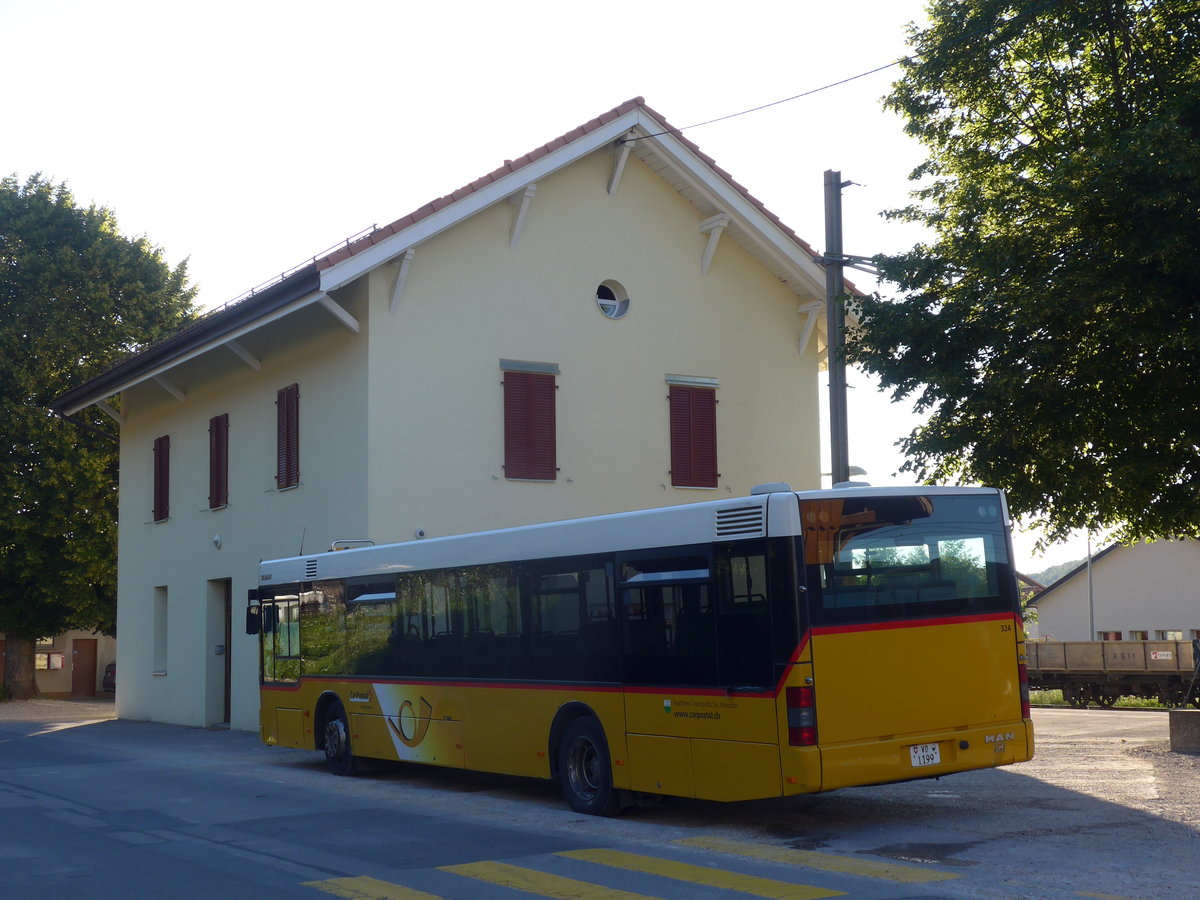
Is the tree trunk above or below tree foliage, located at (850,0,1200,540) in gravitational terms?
below

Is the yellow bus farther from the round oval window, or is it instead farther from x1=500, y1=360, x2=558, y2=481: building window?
the round oval window

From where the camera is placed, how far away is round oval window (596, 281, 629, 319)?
2216 cm

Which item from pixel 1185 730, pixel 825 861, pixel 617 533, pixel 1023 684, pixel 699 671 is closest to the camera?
pixel 825 861

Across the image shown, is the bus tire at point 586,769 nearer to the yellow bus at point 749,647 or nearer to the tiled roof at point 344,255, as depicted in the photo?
the yellow bus at point 749,647

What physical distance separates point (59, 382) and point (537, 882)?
29379mm

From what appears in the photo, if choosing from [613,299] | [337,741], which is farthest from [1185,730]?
[613,299]

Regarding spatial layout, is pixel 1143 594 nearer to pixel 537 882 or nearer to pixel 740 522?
pixel 740 522

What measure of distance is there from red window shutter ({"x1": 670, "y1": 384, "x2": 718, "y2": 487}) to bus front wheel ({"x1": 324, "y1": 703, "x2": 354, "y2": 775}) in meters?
7.82

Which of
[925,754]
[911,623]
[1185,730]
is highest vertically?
[911,623]

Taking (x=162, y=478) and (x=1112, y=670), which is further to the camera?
(x=1112, y=670)

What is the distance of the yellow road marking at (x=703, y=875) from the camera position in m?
8.08

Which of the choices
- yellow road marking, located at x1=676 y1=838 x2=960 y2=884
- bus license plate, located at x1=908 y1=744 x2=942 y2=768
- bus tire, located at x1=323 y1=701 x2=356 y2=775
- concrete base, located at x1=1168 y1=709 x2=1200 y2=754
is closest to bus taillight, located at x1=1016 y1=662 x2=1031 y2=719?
bus license plate, located at x1=908 y1=744 x2=942 y2=768

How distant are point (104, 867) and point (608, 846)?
361 cm

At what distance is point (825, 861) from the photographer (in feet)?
30.3
